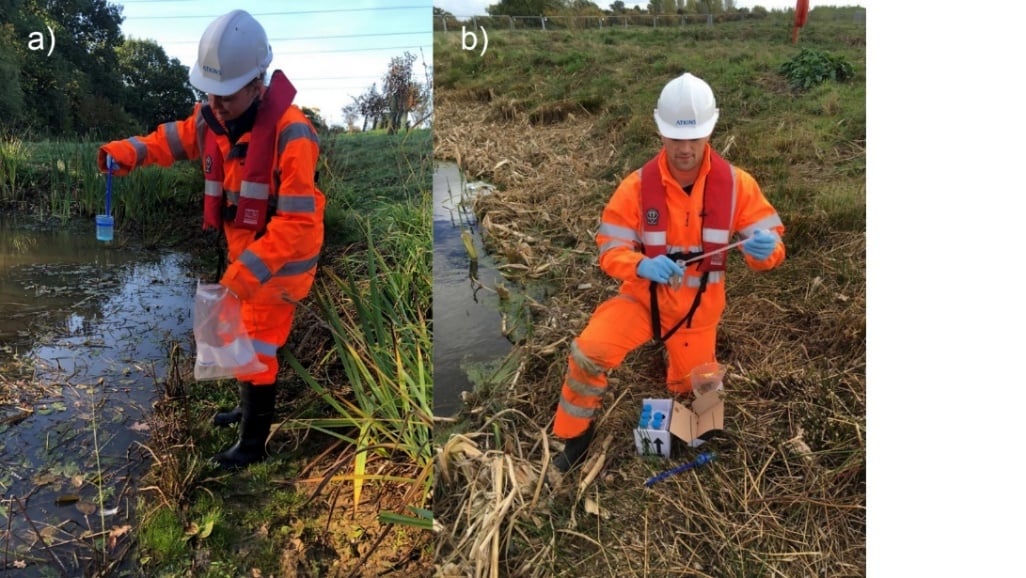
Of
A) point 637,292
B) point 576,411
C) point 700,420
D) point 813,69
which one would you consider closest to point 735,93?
point 813,69

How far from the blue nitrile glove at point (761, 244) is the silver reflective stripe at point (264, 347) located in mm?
1589

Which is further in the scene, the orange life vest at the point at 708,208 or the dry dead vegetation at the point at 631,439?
the orange life vest at the point at 708,208

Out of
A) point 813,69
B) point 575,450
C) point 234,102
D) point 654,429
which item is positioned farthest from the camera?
point 813,69

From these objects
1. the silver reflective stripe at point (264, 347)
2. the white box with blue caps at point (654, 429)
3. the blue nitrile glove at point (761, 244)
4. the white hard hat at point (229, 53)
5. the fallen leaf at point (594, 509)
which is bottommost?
the fallen leaf at point (594, 509)

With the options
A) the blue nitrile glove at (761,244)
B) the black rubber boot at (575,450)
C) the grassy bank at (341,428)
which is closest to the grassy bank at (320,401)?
the grassy bank at (341,428)

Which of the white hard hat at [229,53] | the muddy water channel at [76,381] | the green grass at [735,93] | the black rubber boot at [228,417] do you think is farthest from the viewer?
the green grass at [735,93]

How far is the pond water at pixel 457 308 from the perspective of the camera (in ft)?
7.71

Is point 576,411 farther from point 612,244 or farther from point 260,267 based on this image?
point 260,267

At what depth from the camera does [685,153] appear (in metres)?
2.12

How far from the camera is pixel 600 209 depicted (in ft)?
9.41

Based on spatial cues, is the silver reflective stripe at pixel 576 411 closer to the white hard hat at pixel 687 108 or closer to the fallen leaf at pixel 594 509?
the fallen leaf at pixel 594 509

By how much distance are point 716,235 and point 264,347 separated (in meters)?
1.56

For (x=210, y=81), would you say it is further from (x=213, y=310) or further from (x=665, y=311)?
(x=665, y=311)

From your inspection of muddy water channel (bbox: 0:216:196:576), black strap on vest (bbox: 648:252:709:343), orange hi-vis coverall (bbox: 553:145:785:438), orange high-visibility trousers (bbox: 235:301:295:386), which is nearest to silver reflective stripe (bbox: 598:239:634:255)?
orange hi-vis coverall (bbox: 553:145:785:438)
